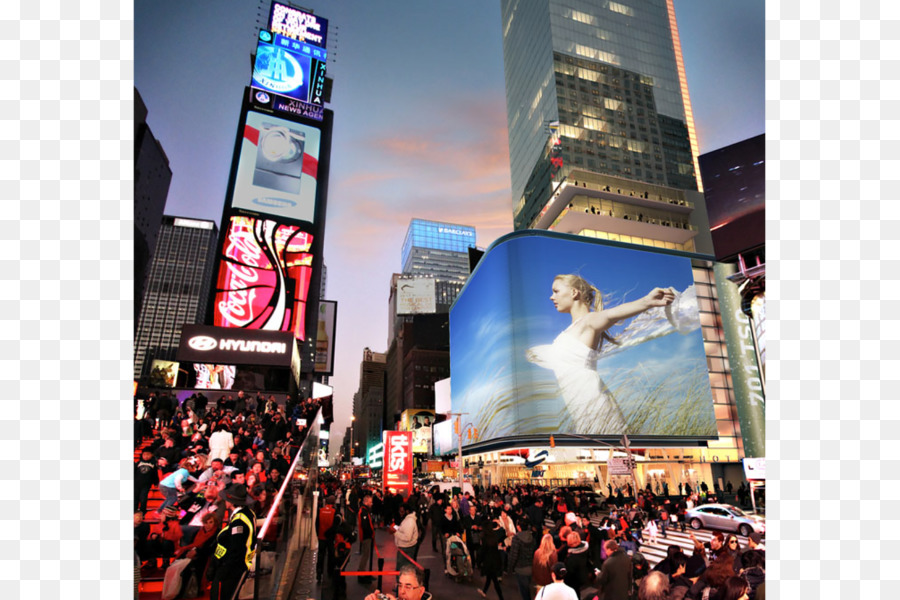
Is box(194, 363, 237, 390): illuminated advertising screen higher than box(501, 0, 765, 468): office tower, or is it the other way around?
box(501, 0, 765, 468): office tower

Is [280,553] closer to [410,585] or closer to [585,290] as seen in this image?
[410,585]

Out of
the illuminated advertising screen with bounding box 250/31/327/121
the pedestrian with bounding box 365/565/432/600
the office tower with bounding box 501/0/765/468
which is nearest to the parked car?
the pedestrian with bounding box 365/565/432/600

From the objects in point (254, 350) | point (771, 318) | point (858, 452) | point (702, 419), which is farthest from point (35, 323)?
point (702, 419)

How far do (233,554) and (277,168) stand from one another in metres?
44.8

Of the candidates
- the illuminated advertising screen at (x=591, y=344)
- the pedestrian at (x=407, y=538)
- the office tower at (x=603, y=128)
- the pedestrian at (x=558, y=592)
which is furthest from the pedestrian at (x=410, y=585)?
the office tower at (x=603, y=128)

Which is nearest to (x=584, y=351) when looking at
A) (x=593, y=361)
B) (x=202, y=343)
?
(x=593, y=361)

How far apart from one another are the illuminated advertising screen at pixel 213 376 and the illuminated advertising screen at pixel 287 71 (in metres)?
28.6

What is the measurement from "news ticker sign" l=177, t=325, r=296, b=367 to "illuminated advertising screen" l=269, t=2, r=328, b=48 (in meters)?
39.0

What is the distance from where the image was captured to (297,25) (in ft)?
189

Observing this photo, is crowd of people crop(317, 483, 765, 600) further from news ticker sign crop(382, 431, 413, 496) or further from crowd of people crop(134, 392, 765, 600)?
news ticker sign crop(382, 431, 413, 496)

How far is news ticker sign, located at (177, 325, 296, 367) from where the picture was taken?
34.5 meters

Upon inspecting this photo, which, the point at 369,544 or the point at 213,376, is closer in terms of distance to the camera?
the point at 369,544

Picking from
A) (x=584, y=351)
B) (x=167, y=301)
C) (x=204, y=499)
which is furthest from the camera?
(x=167, y=301)

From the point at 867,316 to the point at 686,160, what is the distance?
102579 mm
